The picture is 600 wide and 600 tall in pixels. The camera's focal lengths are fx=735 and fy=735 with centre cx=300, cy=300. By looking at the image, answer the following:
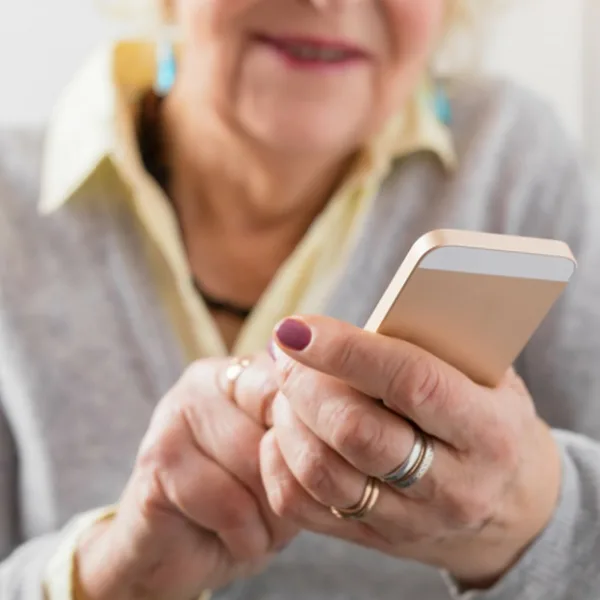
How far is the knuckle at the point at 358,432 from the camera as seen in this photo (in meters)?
0.39

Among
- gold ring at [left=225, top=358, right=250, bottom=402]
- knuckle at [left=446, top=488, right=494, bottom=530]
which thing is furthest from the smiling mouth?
knuckle at [left=446, top=488, right=494, bottom=530]

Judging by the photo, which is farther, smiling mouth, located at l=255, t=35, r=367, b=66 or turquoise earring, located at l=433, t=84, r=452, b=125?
turquoise earring, located at l=433, t=84, r=452, b=125

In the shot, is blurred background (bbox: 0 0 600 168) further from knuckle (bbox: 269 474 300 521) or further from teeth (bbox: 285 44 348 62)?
knuckle (bbox: 269 474 300 521)

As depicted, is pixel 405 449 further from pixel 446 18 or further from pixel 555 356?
pixel 446 18

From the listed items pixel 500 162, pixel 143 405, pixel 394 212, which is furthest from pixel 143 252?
A: pixel 500 162

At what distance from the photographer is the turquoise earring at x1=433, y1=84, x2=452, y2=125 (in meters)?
0.83

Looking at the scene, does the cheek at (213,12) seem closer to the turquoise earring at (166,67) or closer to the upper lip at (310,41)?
the upper lip at (310,41)

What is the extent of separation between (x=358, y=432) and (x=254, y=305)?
0.38 metres

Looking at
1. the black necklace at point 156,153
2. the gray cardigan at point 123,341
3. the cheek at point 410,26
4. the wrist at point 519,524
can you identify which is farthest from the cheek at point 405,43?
the wrist at point 519,524

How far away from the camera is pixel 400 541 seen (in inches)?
19.2

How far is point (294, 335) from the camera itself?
367 mm

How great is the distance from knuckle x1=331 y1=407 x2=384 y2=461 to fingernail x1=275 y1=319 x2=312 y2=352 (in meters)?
0.05

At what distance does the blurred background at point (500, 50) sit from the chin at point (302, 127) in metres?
0.34

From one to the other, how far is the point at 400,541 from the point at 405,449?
4.5 inches
